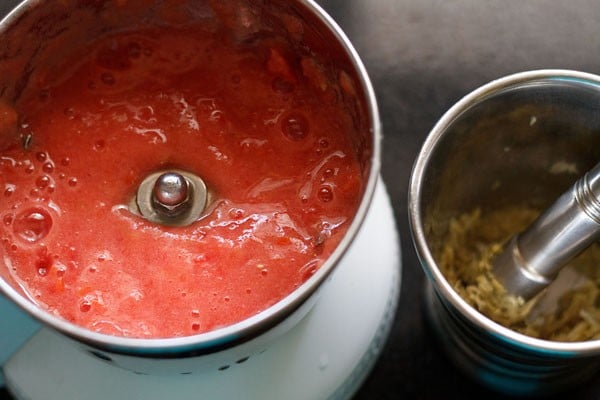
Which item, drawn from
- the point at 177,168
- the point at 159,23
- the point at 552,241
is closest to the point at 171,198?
the point at 177,168

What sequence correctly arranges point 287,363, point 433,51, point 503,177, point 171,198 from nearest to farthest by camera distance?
point 171,198, point 287,363, point 503,177, point 433,51

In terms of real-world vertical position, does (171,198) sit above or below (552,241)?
above

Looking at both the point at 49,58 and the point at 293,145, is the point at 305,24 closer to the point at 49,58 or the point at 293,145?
the point at 293,145

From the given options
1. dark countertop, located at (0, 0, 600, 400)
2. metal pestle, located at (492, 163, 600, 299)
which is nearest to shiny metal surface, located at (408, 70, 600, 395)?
metal pestle, located at (492, 163, 600, 299)

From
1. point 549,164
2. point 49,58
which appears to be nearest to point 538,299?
point 549,164

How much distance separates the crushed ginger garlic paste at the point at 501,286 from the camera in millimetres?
832

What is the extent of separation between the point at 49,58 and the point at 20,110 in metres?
0.05

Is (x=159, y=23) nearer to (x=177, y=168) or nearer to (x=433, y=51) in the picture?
(x=177, y=168)

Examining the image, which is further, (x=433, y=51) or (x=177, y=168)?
(x=433, y=51)

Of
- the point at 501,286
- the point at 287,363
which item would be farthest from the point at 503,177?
the point at 287,363

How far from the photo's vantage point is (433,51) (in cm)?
102

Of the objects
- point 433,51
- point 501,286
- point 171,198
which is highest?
point 171,198

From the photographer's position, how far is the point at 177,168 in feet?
2.36

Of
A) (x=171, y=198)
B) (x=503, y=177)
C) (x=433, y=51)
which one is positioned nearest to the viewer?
(x=171, y=198)
